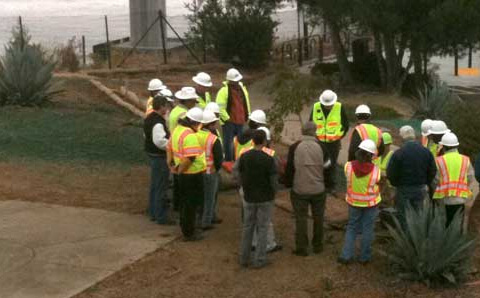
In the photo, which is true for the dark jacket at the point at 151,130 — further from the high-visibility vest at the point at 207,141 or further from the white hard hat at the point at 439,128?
the white hard hat at the point at 439,128

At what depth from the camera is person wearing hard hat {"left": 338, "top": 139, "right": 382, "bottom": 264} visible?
9.46 metres

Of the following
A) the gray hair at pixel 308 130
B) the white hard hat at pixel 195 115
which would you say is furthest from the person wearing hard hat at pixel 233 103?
the gray hair at pixel 308 130

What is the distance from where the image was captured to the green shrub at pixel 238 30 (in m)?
28.7

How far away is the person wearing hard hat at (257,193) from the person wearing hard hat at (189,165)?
0.68 meters

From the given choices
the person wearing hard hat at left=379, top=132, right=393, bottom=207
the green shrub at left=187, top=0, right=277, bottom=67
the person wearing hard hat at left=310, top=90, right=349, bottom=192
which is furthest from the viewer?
the green shrub at left=187, top=0, right=277, bottom=67

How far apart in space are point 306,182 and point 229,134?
366 cm

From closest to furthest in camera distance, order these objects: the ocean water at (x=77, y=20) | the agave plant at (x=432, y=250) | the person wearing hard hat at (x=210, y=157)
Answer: the agave plant at (x=432, y=250) < the person wearing hard hat at (x=210, y=157) < the ocean water at (x=77, y=20)

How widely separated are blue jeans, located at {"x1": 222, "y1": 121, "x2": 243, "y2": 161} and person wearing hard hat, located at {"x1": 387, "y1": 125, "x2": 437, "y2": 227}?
360cm

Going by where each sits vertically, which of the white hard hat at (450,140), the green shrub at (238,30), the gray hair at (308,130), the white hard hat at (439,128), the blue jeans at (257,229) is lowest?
the blue jeans at (257,229)

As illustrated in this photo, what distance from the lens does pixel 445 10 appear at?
72.7 feet

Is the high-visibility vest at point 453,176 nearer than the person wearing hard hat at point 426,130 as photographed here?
Yes

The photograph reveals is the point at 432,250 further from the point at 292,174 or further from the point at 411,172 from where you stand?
the point at 292,174

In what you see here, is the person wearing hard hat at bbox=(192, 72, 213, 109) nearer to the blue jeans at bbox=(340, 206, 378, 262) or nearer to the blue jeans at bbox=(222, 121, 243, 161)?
the blue jeans at bbox=(222, 121, 243, 161)

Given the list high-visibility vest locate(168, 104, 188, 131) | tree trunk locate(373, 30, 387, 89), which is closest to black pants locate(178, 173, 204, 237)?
high-visibility vest locate(168, 104, 188, 131)
